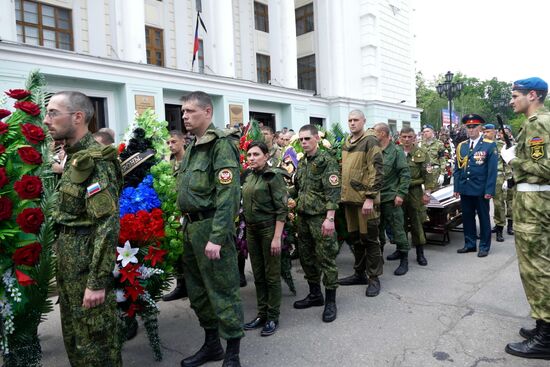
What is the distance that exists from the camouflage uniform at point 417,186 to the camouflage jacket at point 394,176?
73 cm

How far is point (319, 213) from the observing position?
425 centimetres

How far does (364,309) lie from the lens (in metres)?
4.38

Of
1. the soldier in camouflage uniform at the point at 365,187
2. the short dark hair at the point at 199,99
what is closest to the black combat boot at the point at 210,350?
the short dark hair at the point at 199,99

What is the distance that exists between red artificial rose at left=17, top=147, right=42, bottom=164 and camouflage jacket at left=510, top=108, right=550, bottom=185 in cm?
376

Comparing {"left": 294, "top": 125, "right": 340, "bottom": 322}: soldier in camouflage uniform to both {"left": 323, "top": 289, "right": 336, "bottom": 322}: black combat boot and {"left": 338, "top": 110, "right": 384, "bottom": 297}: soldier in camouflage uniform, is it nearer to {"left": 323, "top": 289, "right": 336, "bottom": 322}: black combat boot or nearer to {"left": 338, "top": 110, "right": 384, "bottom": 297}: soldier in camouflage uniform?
{"left": 323, "top": 289, "right": 336, "bottom": 322}: black combat boot

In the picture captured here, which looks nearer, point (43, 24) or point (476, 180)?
point (476, 180)

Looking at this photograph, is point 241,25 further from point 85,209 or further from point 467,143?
point 85,209

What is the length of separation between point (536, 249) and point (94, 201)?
11.1 ft

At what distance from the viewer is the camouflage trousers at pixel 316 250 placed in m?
4.21

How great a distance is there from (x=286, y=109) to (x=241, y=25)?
509cm

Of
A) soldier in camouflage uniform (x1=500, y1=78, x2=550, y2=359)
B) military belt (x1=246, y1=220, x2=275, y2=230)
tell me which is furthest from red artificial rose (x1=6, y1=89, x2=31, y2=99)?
soldier in camouflage uniform (x1=500, y1=78, x2=550, y2=359)

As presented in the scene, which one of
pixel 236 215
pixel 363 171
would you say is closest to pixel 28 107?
pixel 236 215

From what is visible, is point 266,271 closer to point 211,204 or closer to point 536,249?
point 211,204

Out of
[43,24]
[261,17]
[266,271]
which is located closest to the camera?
[266,271]
